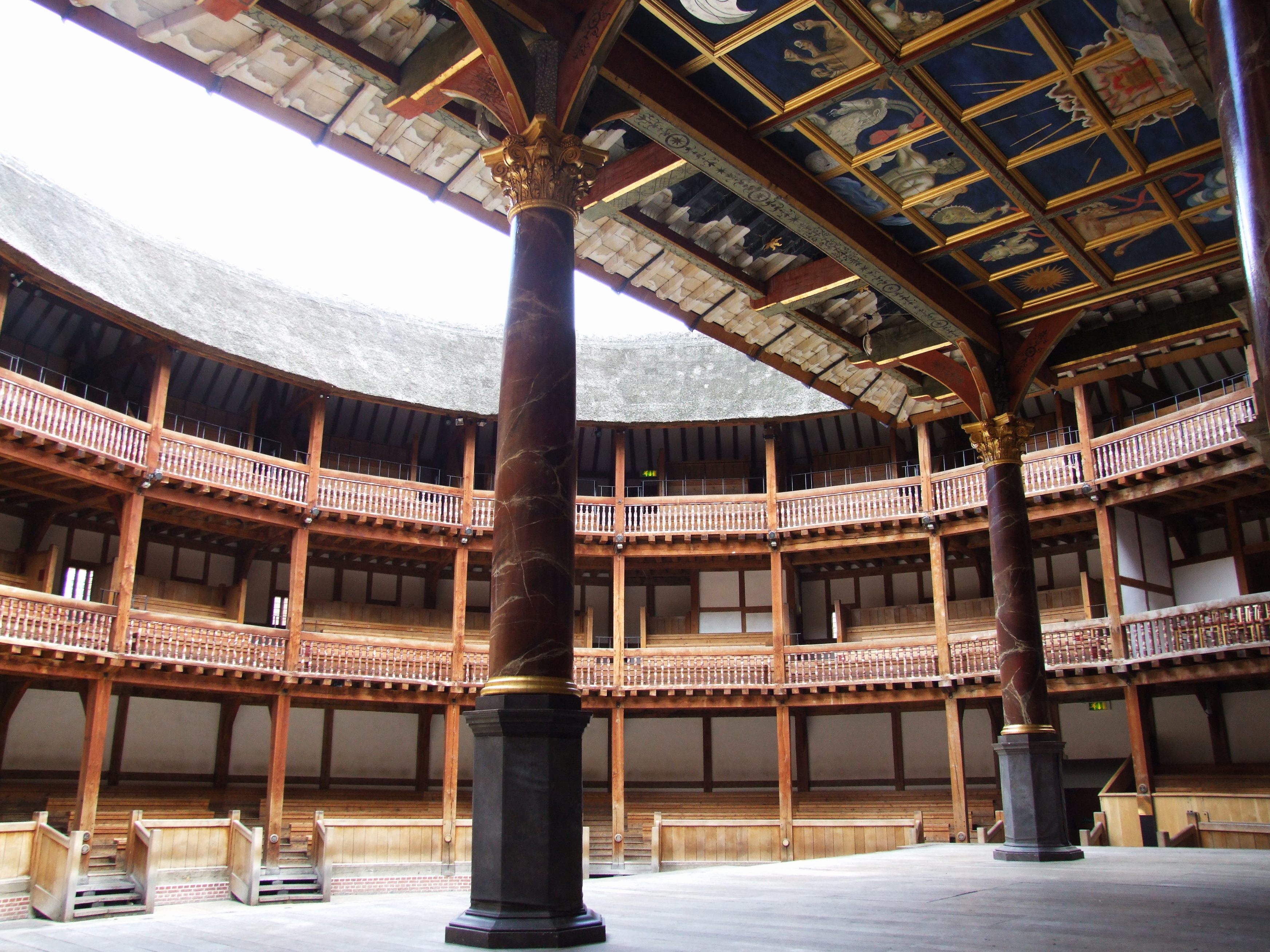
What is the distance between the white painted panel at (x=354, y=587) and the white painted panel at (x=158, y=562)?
438 cm

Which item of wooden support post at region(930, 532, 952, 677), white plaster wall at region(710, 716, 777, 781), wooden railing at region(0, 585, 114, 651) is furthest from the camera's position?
white plaster wall at region(710, 716, 777, 781)

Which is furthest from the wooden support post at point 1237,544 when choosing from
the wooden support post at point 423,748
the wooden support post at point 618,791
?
the wooden support post at point 423,748

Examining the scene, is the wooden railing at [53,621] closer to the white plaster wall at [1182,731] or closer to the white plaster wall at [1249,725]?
the white plaster wall at [1182,731]

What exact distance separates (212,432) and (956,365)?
19.4 m

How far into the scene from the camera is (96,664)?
1947cm

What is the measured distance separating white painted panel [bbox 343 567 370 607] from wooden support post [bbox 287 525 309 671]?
309 cm

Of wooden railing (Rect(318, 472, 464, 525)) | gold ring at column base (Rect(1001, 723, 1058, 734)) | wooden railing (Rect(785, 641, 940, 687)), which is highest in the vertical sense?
wooden railing (Rect(318, 472, 464, 525))

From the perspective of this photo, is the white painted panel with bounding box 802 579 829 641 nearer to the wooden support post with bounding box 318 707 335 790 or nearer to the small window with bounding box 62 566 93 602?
the wooden support post with bounding box 318 707 335 790

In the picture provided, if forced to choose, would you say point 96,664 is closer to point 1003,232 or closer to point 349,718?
point 349,718

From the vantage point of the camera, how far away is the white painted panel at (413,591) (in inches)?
1125

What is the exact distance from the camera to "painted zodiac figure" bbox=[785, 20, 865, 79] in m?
7.76

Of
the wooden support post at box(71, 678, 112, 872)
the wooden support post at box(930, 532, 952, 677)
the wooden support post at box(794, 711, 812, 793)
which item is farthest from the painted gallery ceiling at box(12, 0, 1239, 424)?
the wooden support post at box(794, 711, 812, 793)

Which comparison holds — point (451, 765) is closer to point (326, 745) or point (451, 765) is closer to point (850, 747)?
point (326, 745)

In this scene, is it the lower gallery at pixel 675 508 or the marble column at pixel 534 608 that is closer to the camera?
the marble column at pixel 534 608
